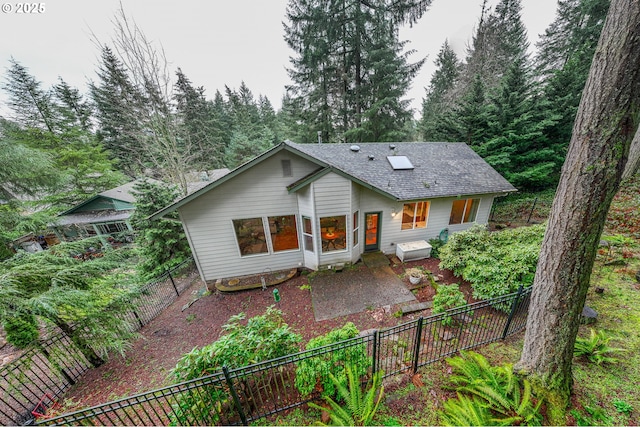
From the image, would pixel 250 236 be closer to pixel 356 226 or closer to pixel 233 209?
pixel 233 209

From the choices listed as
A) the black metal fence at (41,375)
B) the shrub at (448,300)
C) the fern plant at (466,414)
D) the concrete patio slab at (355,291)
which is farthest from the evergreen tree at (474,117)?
the black metal fence at (41,375)

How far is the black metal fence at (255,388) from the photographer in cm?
297

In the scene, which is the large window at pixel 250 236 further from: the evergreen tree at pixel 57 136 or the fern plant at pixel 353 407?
the evergreen tree at pixel 57 136

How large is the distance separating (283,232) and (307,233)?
0.93 meters

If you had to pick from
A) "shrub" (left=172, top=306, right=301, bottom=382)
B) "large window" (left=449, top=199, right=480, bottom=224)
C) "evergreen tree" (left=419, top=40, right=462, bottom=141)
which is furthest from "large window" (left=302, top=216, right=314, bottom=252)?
"evergreen tree" (left=419, top=40, right=462, bottom=141)

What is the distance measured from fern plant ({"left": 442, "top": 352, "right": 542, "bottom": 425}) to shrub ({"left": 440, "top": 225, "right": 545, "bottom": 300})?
8.28 ft

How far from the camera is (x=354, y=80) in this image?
15000 millimetres

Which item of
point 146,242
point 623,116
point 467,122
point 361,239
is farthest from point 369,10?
point 146,242

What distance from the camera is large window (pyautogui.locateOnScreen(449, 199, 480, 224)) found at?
30.3ft

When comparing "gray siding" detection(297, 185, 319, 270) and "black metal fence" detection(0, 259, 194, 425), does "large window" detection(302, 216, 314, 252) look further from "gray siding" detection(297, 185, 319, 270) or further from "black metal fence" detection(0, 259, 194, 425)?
"black metal fence" detection(0, 259, 194, 425)

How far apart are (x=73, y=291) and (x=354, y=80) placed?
57.4 feet

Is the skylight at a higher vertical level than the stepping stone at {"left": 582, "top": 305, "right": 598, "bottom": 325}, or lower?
higher

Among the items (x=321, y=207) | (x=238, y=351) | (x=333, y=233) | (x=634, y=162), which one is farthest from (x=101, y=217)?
(x=634, y=162)

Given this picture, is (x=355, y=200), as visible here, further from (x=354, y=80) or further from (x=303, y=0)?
(x=303, y=0)
